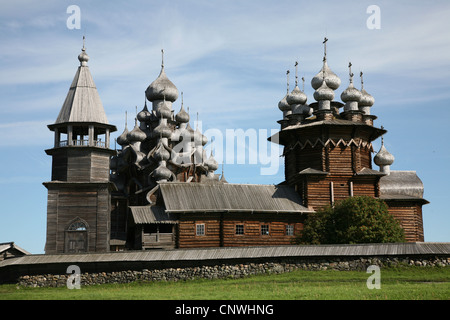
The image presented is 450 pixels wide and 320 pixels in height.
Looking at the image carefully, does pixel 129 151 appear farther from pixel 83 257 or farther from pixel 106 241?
pixel 83 257

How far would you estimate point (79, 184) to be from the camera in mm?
41406

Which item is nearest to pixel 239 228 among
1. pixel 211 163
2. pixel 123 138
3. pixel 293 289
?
pixel 293 289

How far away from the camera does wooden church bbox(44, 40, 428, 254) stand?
41.5 m

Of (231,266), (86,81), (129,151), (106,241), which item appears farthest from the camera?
(129,151)

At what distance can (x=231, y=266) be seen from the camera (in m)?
33.5

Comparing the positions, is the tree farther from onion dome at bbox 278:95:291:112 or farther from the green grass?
onion dome at bbox 278:95:291:112

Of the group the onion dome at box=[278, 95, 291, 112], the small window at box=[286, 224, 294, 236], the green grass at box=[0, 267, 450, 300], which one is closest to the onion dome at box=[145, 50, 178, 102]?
the onion dome at box=[278, 95, 291, 112]

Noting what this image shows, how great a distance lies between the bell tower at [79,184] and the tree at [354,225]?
11.9 meters

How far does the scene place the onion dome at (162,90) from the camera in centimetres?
5834

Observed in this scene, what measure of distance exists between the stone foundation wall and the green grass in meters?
0.48

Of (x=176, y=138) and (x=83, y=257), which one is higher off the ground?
(x=176, y=138)
